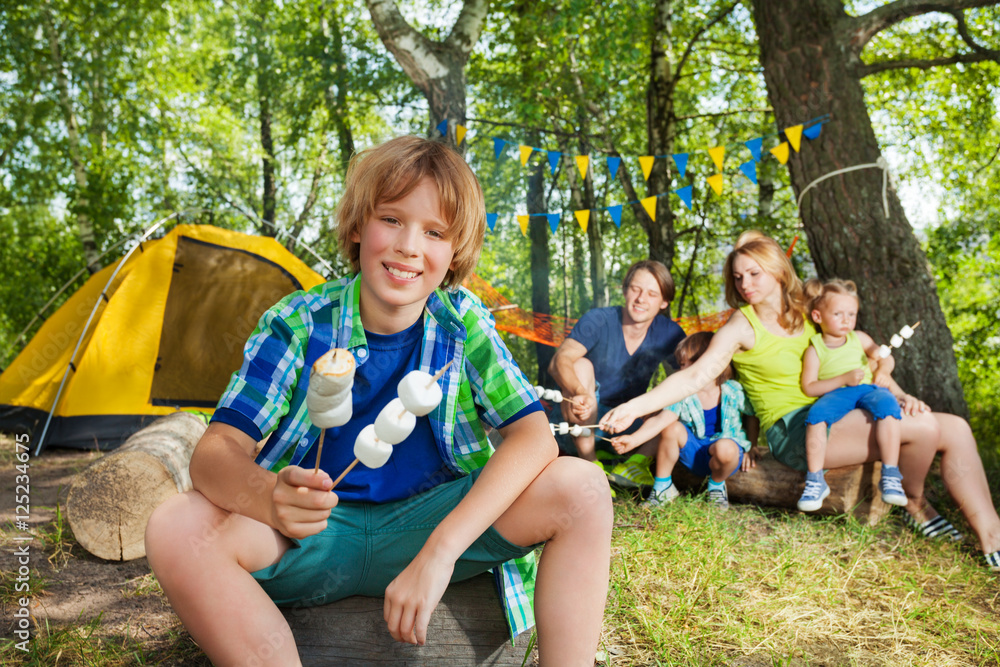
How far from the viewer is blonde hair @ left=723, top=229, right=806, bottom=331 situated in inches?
117


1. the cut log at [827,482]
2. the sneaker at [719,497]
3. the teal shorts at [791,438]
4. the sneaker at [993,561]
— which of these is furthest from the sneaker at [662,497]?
the sneaker at [993,561]

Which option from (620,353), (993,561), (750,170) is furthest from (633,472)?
(750,170)

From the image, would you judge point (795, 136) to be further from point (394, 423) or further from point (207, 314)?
point (207, 314)

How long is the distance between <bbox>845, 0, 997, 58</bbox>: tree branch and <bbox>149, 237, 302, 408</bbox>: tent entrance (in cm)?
420

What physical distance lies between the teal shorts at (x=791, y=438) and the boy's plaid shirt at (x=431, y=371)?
181cm

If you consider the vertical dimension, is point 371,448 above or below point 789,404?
above

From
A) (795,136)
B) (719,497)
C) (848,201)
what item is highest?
(795,136)

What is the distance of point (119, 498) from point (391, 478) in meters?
1.51

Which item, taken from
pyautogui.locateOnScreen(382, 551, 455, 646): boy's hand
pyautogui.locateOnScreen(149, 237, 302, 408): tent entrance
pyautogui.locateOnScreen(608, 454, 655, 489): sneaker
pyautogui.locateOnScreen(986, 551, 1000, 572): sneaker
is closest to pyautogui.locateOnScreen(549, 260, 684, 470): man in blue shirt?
pyautogui.locateOnScreen(608, 454, 655, 489): sneaker

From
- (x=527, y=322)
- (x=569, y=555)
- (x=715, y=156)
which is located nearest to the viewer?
(x=569, y=555)

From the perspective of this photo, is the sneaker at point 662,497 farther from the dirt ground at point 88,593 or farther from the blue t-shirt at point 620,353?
the dirt ground at point 88,593

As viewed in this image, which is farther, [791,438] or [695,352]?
[695,352]

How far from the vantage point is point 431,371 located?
141 centimetres

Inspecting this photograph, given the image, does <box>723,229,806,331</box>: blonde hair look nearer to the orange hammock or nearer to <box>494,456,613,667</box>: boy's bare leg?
the orange hammock
